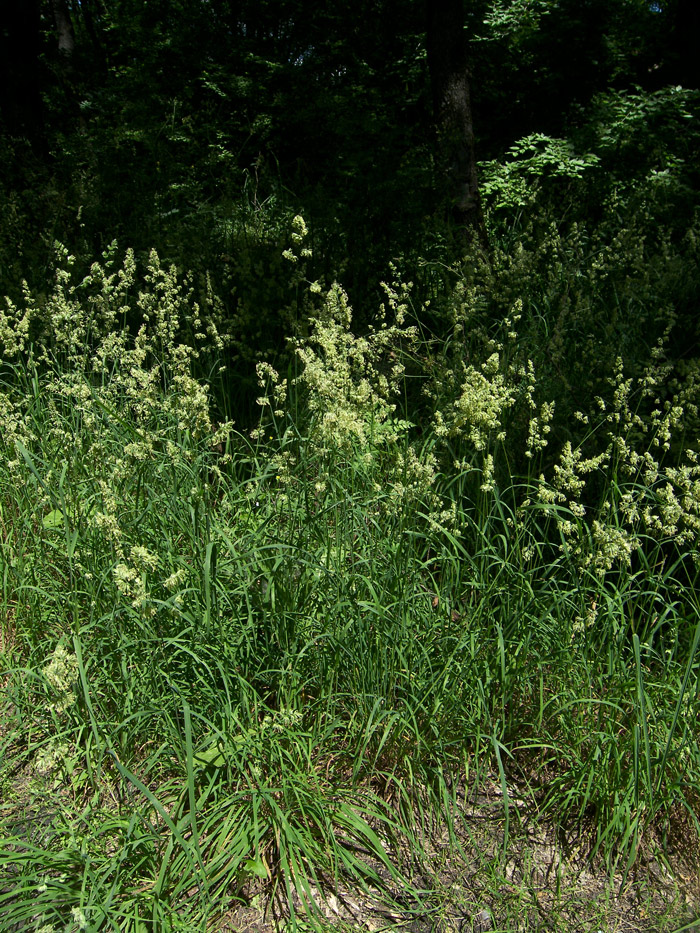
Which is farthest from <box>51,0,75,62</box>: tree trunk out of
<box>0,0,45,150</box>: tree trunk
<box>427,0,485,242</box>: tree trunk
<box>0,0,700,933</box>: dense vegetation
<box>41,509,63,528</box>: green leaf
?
<box>41,509,63,528</box>: green leaf

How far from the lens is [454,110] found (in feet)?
18.2

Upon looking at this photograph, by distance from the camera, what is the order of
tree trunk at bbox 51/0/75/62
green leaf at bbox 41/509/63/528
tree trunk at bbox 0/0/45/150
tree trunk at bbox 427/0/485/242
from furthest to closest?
tree trunk at bbox 51/0/75/62
tree trunk at bbox 0/0/45/150
tree trunk at bbox 427/0/485/242
green leaf at bbox 41/509/63/528

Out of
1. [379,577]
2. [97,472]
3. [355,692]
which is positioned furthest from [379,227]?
[355,692]

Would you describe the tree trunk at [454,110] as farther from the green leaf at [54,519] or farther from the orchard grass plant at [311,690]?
the green leaf at [54,519]

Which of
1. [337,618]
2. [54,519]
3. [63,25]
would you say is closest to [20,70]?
[63,25]

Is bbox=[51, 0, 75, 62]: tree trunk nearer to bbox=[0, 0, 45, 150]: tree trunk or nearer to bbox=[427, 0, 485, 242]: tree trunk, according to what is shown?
bbox=[0, 0, 45, 150]: tree trunk

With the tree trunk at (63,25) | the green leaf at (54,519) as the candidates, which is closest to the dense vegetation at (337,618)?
the green leaf at (54,519)

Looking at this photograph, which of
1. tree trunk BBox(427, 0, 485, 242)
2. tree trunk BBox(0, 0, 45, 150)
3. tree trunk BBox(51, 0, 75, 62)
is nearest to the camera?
tree trunk BBox(427, 0, 485, 242)

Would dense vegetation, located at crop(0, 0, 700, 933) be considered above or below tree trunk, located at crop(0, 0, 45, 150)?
below

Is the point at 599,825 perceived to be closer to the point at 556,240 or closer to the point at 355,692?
the point at 355,692

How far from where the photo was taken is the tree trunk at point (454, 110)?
5.38 m

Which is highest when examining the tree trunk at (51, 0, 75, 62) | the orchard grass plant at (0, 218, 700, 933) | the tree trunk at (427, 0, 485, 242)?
the tree trunk at (51, 0, 75, 62)

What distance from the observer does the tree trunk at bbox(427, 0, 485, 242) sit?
5.38 meters

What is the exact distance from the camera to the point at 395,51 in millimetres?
9828
